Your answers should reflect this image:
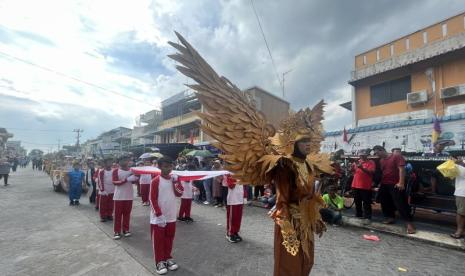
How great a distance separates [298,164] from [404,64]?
48.0 feet

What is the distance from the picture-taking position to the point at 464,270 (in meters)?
4.08

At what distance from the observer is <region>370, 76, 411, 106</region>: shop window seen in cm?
1459

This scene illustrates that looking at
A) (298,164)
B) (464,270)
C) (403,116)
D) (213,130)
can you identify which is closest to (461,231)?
(464,270)

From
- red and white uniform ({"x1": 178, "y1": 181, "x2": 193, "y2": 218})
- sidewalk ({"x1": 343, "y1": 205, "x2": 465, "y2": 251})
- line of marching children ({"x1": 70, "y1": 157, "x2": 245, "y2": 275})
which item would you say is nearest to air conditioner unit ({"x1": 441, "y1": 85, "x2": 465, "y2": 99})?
sidewalk ({"x1": 343, "y1": 205, "x2": 465, "y2": 251})

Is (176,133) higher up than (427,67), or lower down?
lower down

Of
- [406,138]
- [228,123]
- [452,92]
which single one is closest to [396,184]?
[228,123]

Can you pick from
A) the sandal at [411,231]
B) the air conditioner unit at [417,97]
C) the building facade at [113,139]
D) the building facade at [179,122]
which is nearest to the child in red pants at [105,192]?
the sandal at [411,231]

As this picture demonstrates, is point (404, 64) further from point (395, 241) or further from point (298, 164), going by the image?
point (298, 164)

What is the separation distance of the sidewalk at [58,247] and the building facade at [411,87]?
11554 mm

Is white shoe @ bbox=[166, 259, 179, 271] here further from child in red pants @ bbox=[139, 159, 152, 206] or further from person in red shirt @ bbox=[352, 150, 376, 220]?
child in red pants @ bbox=[139, 159, 152, 206]

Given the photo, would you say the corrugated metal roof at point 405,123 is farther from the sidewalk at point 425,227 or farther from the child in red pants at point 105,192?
the child in red pants at point 105,192

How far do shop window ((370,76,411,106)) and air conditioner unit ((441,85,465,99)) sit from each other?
1.82 metres

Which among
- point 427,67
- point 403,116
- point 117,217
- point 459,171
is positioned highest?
point 427,67

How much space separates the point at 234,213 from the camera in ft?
18.4
